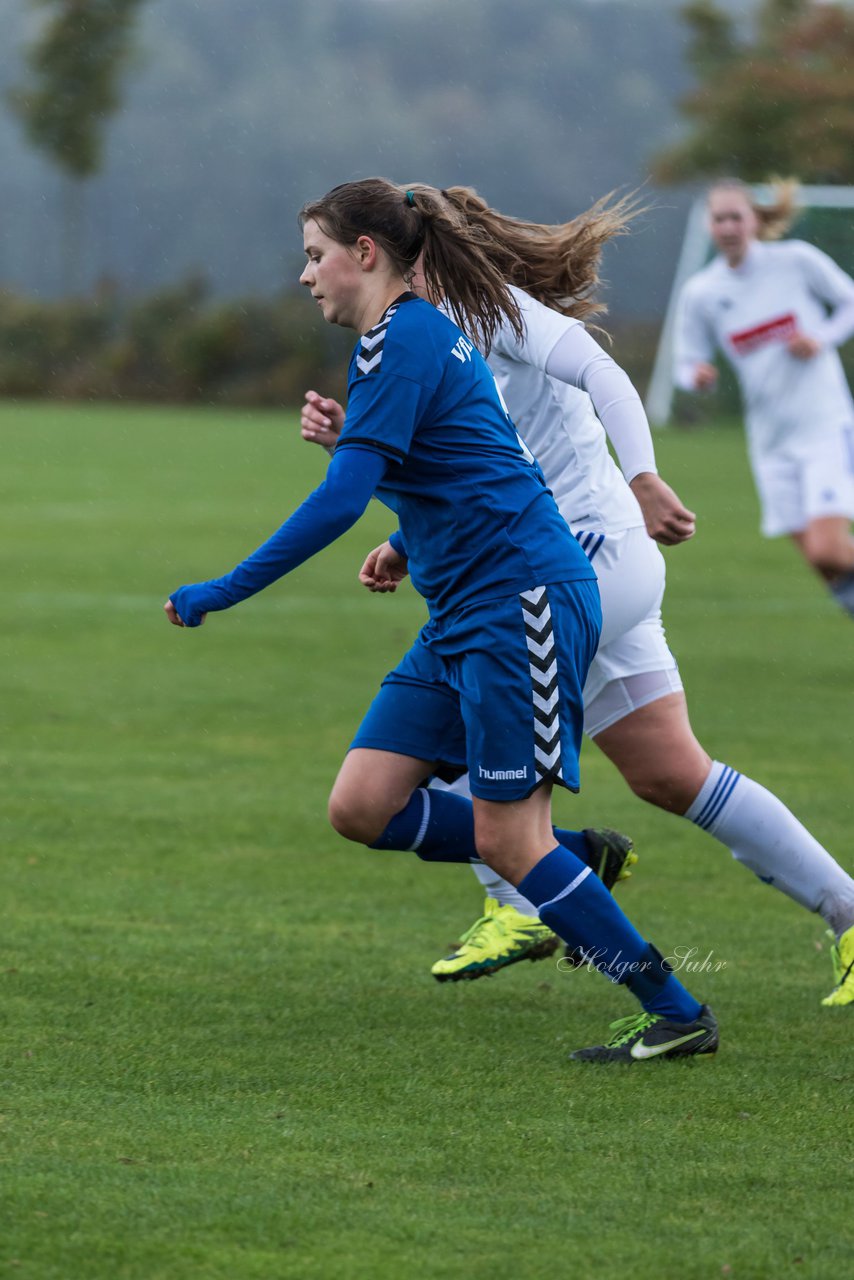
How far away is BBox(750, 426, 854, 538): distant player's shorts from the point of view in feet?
32.3

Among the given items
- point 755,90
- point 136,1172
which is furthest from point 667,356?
point 136,1172

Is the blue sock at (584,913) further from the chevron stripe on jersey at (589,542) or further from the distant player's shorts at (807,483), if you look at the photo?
the distant player's shorts at (807,483)

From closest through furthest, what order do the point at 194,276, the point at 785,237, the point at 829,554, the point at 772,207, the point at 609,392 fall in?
1. the point at 609,392
2. the point at 829,554
3. the point at 772,207
4. the point at 785,237
5. the point at 194,276

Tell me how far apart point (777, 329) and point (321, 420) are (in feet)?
21.5

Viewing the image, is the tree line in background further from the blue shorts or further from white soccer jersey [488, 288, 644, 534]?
the blue shorts

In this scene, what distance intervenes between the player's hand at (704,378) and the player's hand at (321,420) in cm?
472

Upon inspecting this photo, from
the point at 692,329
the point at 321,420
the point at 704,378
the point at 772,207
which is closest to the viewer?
the point at 321,420

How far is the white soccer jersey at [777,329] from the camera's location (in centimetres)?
1022

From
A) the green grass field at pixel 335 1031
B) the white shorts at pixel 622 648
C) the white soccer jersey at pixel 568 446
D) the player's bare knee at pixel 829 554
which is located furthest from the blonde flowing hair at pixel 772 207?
the white shorts at pixel 622 648

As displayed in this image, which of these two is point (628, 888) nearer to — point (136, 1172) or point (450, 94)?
point (136, 1172)

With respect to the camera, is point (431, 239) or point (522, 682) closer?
point (522, 682)

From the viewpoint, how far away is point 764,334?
34.7 feet

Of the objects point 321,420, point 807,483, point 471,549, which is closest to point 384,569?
point 321,420

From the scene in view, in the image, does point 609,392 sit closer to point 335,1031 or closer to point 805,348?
point 335,1031
